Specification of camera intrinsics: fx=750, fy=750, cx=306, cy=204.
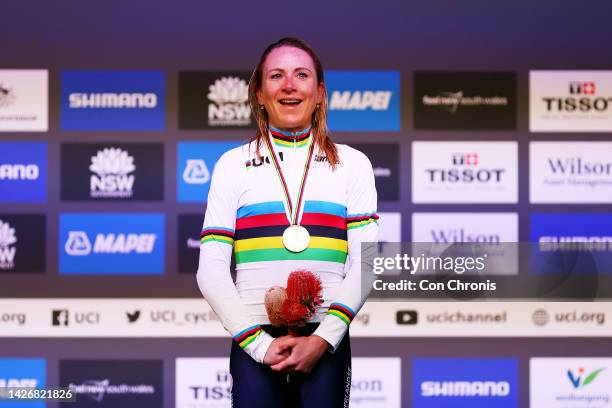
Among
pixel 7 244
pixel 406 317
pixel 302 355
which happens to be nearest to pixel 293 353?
pixel 302 355

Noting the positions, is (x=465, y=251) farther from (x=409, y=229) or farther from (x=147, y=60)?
(x=147, y=60)

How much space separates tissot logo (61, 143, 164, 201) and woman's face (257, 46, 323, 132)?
6.30 feet

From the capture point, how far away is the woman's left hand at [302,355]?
1743 millimetres

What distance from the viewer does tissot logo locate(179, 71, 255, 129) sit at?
373cm

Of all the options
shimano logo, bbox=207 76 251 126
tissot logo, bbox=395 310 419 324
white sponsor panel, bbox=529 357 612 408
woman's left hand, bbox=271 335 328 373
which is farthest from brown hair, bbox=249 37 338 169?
white sponsor panel, bbox=529 357 612 408

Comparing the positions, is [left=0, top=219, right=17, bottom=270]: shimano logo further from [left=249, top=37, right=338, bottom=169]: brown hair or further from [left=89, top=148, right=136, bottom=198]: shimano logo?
[left=249, top=37, right=338, bottom=169]: brown hair

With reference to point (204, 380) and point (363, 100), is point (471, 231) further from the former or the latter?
point (204, 380)

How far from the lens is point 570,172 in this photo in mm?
3746

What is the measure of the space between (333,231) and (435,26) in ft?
7.13

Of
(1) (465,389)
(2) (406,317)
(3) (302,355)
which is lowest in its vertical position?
(1) (465,389)

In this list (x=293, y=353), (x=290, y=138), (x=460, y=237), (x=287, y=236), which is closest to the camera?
(x=293, y=353)

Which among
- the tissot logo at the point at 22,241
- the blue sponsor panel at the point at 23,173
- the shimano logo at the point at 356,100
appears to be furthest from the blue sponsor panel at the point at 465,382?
the blue sponsor panel at the point at 23,173

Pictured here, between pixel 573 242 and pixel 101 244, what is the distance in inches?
92.0
